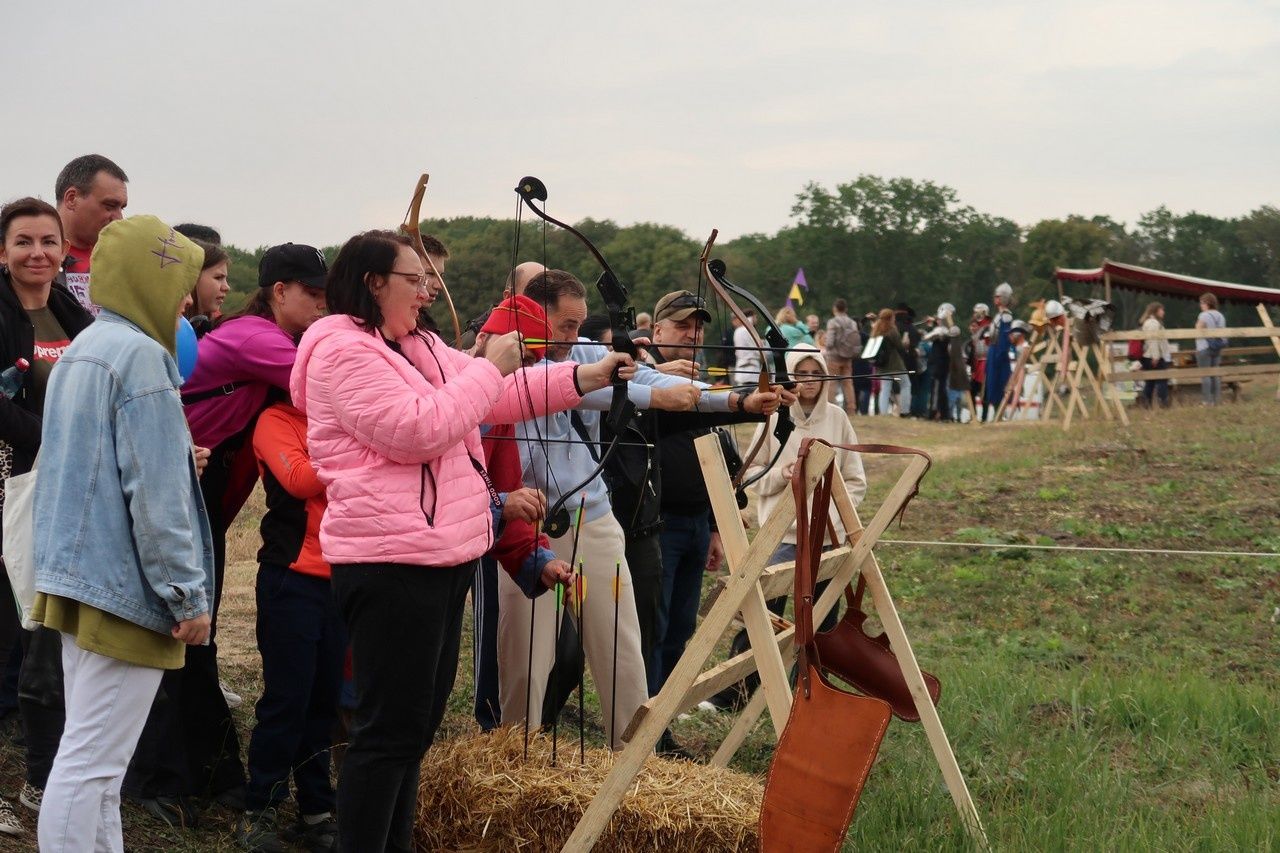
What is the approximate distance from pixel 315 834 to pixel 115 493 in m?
1.53

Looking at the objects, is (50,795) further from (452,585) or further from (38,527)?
(452,585)

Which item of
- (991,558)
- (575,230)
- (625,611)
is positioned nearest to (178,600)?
(575,230)

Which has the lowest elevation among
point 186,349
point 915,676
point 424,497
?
point 915,676

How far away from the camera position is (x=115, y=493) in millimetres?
2963

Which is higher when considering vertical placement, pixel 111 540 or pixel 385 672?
pixel 111 540

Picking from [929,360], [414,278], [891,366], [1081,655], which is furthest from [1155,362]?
[414,278]

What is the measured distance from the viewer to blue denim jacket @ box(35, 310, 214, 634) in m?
2.92

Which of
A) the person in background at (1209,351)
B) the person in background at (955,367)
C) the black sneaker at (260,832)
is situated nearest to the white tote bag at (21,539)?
the black sneaker at (260,832)

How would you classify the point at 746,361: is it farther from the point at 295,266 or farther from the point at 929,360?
the point at 929,360

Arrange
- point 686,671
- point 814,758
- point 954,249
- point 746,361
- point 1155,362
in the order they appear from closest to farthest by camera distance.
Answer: point 814,758 → point 686,671 → point 746,361 → point 1155,362 → point 954,249

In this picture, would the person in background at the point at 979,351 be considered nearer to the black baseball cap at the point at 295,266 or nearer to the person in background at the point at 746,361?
the person in background at the point at 746,361

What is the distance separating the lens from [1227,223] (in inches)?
2226

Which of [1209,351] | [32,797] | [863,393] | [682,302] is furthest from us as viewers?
[863,393]

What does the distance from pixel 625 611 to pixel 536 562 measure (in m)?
0.71
